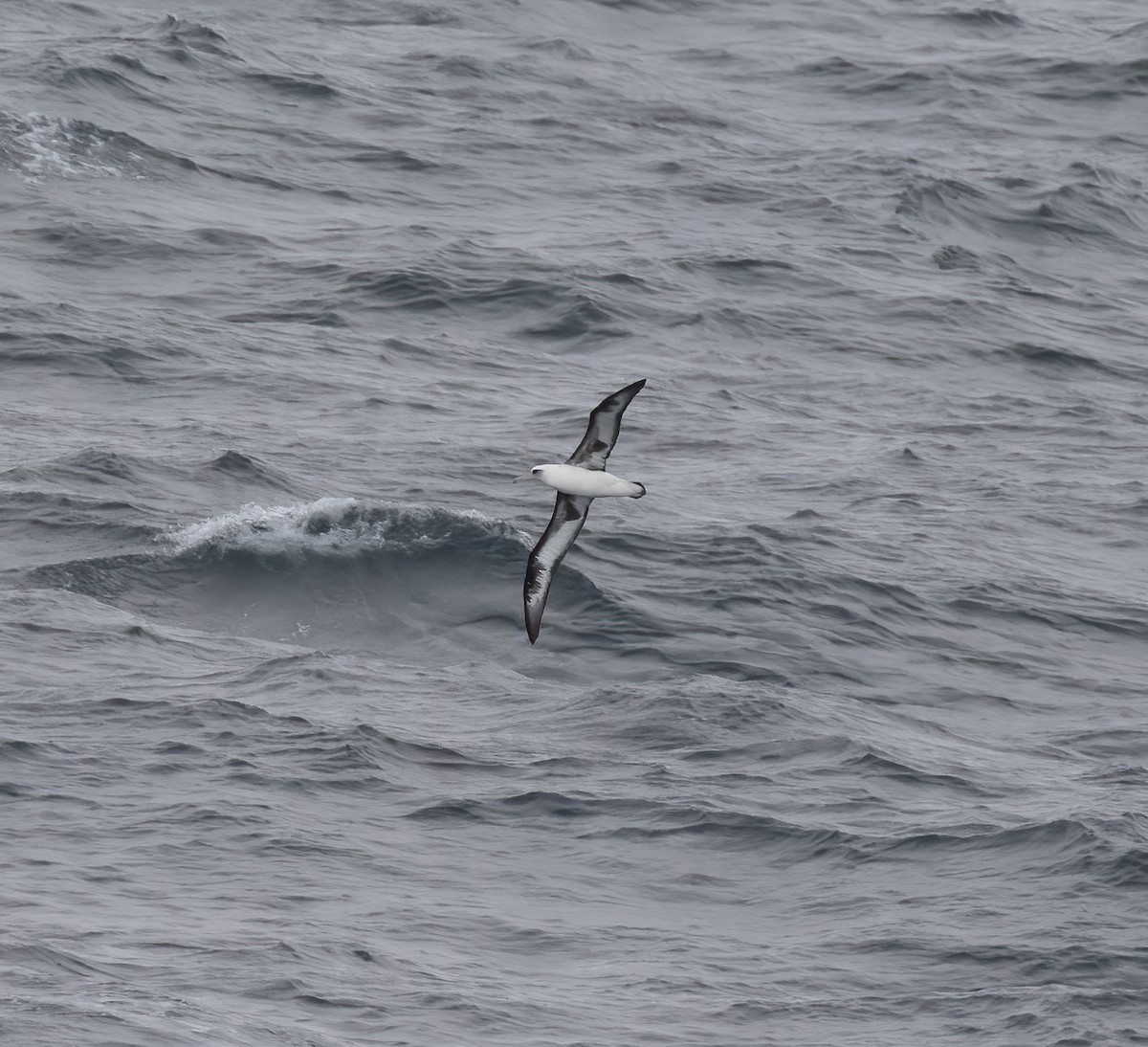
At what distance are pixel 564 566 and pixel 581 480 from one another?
647 cm

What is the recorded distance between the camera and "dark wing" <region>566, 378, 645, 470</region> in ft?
55.9

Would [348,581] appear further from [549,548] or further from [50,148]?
[50,148]

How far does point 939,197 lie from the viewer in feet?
126

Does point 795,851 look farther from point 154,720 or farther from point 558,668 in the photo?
point 154,720

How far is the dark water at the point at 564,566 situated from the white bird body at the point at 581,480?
312 centimetres

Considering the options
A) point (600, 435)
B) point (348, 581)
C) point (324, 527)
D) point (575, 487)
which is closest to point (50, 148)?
point (324, 527)

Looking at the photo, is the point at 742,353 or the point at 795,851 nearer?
the point at 795,851

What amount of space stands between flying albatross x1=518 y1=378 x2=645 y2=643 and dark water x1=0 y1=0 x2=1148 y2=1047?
207cm

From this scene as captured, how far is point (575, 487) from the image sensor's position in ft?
59.4

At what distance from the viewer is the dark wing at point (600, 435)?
17.0m

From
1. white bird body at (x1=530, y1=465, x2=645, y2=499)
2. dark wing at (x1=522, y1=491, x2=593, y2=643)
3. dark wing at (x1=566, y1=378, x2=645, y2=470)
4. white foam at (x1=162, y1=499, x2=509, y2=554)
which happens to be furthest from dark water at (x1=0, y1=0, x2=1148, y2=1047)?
dark wing at (x1=566, y1=378, x2=645, y2=470)

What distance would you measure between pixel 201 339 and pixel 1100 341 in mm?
13082

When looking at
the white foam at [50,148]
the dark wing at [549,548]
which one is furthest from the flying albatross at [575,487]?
the white foam at [50,148]

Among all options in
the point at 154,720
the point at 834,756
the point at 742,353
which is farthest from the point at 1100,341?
the point at 154,720
